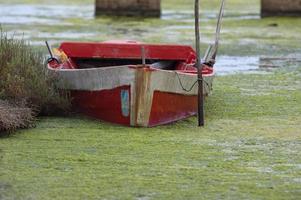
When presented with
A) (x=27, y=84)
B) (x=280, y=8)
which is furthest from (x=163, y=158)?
(x=280, y=8)

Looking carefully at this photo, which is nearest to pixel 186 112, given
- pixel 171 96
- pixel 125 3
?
pixel 171 96

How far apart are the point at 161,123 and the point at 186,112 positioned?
0.42m

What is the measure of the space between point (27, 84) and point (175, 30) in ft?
34.7

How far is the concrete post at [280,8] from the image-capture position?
2108 centimetres

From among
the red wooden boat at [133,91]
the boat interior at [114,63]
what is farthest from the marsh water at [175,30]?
the red wooden boat at [133,91]

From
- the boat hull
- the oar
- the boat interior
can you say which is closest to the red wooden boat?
the boat hull

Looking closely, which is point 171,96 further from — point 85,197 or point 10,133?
point 85,197

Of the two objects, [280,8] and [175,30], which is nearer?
[175,30]

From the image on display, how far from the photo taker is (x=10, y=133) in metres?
7.42

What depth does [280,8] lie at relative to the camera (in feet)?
69.8

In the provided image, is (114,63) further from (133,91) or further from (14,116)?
(14,116)

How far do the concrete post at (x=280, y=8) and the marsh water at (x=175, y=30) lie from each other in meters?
0.35

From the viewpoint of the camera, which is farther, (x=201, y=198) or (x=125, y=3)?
(x=125, y=3)

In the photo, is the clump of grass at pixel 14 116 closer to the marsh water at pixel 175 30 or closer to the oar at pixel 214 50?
the oar at pixel 214 50
